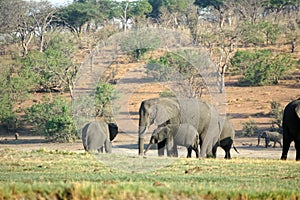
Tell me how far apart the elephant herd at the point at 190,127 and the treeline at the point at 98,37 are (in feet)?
34.5

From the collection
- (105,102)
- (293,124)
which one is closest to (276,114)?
(105,102)

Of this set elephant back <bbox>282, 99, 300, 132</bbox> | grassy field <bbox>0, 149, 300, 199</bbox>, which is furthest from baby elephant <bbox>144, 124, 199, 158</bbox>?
grassy field <bbox>0, 149, 300, 199</bbox>

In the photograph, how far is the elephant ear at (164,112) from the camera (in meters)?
21.8

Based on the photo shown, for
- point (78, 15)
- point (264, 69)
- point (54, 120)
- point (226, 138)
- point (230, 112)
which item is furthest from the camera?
point (78, 15)

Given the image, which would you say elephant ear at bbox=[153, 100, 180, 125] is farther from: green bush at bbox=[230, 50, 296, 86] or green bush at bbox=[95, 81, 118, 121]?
green bush at bbox=[230, 50, 296, 86]

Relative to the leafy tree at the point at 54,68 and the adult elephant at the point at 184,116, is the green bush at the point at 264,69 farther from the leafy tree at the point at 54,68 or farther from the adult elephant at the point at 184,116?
the adult elephant at the point at 184,116

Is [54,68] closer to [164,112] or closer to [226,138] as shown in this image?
[226,138]

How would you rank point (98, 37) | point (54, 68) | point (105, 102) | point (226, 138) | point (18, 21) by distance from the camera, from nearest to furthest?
point (226, 138), point (105, 102), point (54, 68), point (98, 37), point (18, 21)

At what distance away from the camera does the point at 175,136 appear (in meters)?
21.1

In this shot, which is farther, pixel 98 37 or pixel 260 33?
pixel 98 37

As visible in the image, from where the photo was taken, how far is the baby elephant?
20.8m

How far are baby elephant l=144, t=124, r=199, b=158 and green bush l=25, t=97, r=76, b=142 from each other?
450 inches

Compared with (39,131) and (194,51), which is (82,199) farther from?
(194,51)

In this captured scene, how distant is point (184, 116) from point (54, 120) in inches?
432
